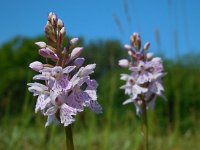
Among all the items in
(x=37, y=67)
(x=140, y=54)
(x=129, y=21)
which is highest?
(x=129, y=21)

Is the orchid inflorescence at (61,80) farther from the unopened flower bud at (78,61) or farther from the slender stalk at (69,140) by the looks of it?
the slender stalk at (69,140)

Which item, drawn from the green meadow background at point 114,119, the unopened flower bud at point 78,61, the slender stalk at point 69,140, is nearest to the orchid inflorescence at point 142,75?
the green meadow background at point 114,119

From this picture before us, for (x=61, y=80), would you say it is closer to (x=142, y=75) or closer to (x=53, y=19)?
(x=53, y=19)

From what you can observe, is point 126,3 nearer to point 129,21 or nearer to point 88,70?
point 129,21

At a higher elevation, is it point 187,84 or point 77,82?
point 187,84

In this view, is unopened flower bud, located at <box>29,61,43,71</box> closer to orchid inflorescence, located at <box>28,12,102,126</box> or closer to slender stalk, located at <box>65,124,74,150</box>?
orchid inflorescence, located at <box>28,12,102,126</box>

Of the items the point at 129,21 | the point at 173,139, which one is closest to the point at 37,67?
the point at 129,21
